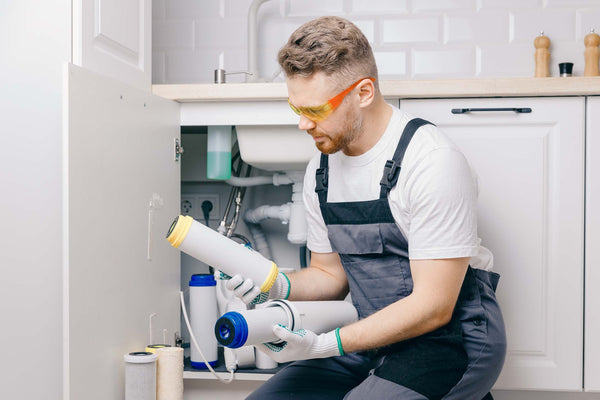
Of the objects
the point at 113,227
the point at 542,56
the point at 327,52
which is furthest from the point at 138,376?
the point at 542,56

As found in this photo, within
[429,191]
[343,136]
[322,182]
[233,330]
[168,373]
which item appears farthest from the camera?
[168,373]

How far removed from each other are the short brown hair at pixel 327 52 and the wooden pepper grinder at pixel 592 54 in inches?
43.6

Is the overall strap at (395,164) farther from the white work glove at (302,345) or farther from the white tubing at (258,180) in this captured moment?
the white tubing at (258,180)

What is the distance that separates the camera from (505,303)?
5.55 ft

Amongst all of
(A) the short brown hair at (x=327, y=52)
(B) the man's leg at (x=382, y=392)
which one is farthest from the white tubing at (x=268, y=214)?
(B) the man's leg at (x=382, y=392)

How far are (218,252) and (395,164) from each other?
14.8 inches

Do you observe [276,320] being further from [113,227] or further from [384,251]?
[113,227]

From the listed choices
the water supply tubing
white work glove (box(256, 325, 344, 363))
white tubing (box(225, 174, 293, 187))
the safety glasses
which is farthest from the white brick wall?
white work glove (box(256, 325, 344, 363))

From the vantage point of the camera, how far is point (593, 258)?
65.5 inches

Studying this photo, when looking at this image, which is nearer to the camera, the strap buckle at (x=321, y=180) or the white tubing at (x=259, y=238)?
the strap buckle at (x=321, y=180)

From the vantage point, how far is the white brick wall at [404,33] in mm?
2184

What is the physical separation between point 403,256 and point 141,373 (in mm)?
607

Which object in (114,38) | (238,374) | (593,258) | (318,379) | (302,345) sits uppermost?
(114,38)

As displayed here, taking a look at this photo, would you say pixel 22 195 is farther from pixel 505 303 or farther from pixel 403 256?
pixel 505 303
